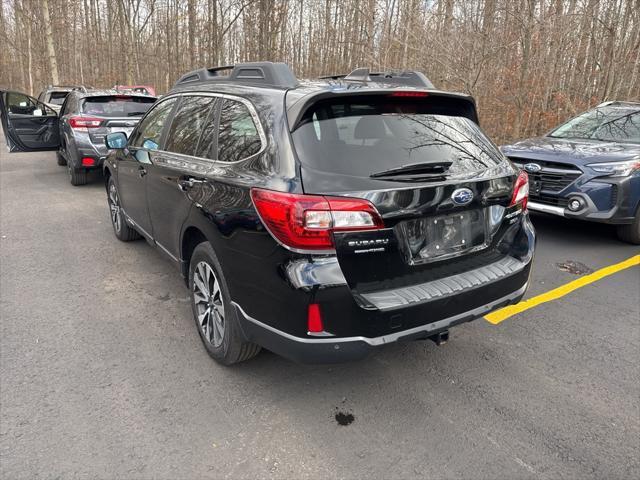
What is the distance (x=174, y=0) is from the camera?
27203 mm

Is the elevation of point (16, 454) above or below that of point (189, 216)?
below

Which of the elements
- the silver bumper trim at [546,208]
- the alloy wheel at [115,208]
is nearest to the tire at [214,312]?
the alloy wheel at [115,208]

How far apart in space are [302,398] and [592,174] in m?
4.55

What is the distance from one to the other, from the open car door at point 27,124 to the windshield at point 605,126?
31.3ft

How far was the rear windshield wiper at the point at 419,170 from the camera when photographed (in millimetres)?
2398

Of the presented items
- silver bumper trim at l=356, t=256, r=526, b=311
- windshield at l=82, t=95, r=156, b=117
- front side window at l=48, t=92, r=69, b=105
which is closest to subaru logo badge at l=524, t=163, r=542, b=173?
silver bumper trim at l=356, t=256, r=526, b=311

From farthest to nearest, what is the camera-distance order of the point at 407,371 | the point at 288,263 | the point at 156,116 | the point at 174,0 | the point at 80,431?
the point at 174,0, the point at 156,116, the point at 407,371, the point at 80,431, the point at 288,263

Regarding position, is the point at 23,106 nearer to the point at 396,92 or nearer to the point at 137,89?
the point at 137,89

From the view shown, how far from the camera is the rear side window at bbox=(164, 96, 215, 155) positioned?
3.34m

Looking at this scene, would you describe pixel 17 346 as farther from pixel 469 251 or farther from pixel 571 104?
pixel 571 104

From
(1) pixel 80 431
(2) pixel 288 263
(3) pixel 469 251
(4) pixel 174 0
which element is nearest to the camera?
(2) pixel 288 263

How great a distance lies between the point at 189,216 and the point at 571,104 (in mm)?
13718

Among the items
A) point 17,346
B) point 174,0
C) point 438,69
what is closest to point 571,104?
point 438,69

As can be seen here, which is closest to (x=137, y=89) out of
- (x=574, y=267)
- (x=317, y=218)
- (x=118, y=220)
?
(x=118, y=220)
